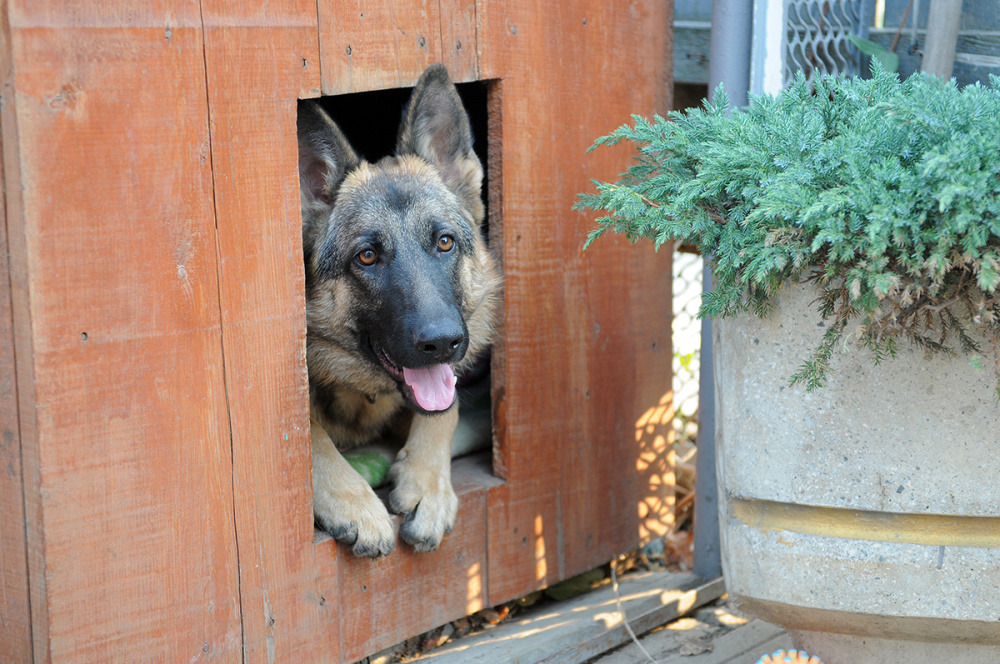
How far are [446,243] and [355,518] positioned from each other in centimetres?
100

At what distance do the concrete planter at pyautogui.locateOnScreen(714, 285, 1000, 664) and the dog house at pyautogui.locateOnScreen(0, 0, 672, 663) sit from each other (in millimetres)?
1068

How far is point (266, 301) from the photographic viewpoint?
8.33 feet

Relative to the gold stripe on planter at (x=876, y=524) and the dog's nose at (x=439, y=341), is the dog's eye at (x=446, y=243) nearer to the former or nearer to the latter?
the dog's nose at (x=439, y=341)

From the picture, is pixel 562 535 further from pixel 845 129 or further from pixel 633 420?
pixel 845 129

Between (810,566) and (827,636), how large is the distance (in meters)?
0.33

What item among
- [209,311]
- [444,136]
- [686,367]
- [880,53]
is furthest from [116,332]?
[686,367]

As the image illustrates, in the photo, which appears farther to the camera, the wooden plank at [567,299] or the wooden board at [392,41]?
the wooden plank at [567,299]

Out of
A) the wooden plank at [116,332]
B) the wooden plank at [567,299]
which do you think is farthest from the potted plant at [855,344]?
the wooden plank at [116,332]

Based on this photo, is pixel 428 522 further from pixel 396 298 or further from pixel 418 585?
pixel 396 298

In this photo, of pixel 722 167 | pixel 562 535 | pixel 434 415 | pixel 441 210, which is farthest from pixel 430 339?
pixel 562 535

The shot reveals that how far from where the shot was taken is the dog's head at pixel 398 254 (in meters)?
2.89

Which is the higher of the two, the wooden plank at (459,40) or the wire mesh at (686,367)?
the wooden plank at (459,40)

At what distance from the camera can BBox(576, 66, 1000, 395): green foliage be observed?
6.50 feet

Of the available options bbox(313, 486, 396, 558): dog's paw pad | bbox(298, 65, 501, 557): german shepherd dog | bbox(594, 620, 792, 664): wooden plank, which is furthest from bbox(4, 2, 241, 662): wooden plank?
bbox(594, 620, 792, 664): wooden plank
